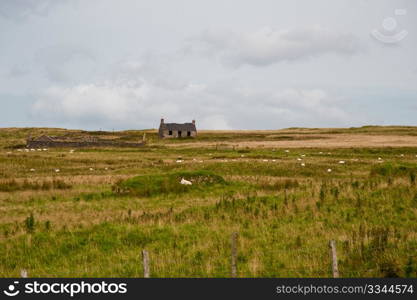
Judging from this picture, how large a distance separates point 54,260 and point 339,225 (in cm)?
992

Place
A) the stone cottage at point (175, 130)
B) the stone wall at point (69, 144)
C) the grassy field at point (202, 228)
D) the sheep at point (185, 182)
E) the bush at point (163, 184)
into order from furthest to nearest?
the stone cottage at point (175, 130) → the stone wall at point (69, 144) → the sheep at point (185, 182) → the bush at point (163, 184) → the grassy field at point (202, 228)

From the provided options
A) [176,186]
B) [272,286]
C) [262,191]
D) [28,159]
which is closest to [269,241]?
[272,286]

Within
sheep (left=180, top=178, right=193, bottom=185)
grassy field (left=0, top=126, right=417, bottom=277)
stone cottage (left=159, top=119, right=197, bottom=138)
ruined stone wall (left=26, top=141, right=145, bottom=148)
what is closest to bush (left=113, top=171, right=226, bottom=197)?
grassy field (left=0, top=126, right=417, bottom=277)

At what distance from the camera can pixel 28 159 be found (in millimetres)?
51688

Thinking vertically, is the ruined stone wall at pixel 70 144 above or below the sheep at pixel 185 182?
above

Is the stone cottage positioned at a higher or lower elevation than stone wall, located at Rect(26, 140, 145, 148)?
higher

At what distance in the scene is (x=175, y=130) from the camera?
403ft

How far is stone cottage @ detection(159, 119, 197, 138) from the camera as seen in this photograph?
123 m

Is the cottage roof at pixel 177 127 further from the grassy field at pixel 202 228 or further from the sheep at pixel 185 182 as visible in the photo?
the sheep at pixel 185 182

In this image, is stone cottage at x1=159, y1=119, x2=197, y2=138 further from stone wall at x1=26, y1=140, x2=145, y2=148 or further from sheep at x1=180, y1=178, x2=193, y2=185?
sheep at x1=180, y1=178, x2=193, y2=185

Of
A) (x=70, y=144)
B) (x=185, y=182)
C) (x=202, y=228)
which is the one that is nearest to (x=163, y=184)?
(x=185, y=182)

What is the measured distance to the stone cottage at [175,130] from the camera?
402ft

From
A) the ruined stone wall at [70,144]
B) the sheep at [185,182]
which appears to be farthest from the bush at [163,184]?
the ruined stone wall at [70,144]

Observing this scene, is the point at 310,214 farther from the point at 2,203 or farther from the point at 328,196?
the point at 2,203
